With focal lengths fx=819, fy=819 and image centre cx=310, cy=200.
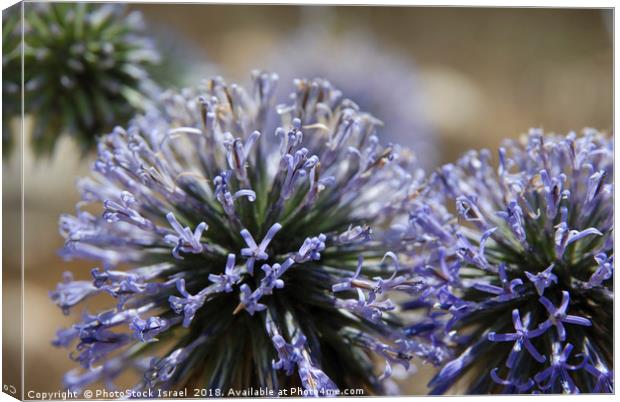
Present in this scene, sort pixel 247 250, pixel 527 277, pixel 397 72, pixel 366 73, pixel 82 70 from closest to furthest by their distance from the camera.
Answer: pixel 247 250, pixel 527 277, pixel 82 70, pixel 366 73, pixel 397 72

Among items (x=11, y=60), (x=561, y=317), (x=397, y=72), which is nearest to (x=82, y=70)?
(x=11, y=60)

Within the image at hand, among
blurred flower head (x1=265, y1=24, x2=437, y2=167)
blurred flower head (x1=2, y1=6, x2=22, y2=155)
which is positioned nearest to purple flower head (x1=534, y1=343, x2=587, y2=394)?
blurred flower head (x1=2, y1=6, x2=22, y2=155)

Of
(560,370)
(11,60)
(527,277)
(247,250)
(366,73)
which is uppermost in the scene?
(366,73)

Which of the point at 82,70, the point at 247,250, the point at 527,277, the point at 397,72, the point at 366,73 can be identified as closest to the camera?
the point at 247,250

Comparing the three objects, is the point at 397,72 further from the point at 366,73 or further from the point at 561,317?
the point at 561,317

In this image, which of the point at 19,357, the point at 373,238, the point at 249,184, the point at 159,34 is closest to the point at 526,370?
the point at 373,238

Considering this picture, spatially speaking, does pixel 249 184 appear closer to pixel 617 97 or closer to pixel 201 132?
pixel 201 132

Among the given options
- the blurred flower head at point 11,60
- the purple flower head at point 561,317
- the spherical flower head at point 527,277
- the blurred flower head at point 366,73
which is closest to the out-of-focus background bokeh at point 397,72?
the blurred flower head at point 366,73
